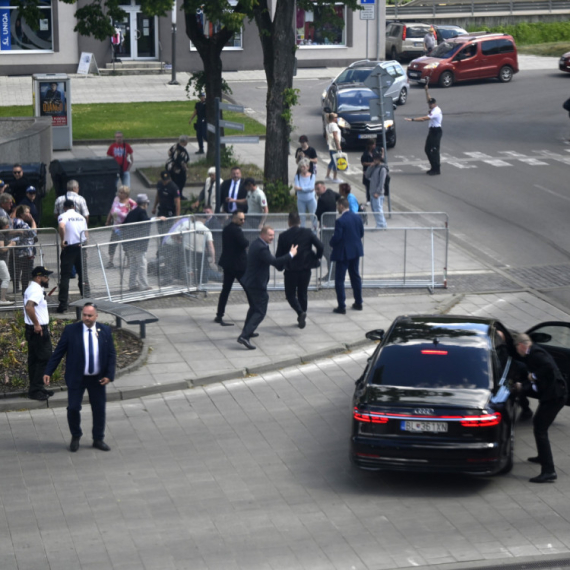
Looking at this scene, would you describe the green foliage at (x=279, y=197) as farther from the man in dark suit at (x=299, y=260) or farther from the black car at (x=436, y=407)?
the black car at (x=436, y=407)

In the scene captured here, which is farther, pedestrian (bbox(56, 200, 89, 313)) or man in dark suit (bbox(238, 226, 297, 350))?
pedestrian (bbox(56, 200, 89, 313))

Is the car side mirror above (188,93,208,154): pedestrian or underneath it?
underneath

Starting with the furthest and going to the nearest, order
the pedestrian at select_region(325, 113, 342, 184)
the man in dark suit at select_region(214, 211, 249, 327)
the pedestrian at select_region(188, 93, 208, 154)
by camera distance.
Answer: the pedestrian at select_region(188, 93, 208, 154)
the pedestrian at select_region(325, 113, 342, 184)
the man in dark suit at select_region(214, 211, 249, 327)

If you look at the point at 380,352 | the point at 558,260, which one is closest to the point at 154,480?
the point at 380,352

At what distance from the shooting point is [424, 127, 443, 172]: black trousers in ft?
83.5

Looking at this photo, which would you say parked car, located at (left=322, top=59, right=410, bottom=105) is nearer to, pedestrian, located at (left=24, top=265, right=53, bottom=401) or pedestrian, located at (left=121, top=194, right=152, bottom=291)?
pedestrian, located at (left=121, top=194, right=152, bottom=291)

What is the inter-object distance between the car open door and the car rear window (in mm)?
1576

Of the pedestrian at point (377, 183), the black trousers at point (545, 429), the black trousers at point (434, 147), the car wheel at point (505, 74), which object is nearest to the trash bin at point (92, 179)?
the pedestrian at point (377, 183)

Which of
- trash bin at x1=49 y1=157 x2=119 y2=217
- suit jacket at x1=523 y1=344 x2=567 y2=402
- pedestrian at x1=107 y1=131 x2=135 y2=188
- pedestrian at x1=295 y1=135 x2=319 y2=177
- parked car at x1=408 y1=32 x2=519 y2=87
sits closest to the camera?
suit jacket at x1=523 y1=344 x2=567 y2=402

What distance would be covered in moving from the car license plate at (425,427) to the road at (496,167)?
8.02 meters

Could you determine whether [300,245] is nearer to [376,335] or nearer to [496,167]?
[376,335]

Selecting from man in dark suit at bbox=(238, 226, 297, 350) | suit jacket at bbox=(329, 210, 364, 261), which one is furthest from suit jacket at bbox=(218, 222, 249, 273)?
suit jacket at bbox=(329, 210, 364, 261)

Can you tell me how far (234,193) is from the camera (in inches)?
742

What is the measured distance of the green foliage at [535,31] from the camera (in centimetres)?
5500
